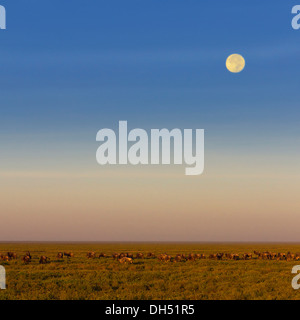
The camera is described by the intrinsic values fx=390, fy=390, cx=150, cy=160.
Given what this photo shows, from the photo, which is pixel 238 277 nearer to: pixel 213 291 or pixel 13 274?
pixel 213 291

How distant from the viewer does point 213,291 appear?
800 inches

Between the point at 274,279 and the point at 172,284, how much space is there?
24.2 ft
